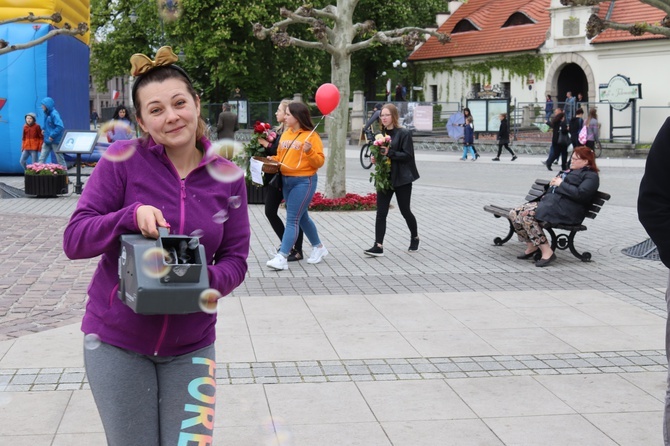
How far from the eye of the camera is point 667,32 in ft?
38.2

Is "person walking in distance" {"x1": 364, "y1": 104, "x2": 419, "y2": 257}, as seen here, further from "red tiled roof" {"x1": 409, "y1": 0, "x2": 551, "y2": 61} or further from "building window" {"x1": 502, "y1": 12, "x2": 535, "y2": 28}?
"building window" {"x1": 502, "y1": 12, "x2": 535, "y2": 28}

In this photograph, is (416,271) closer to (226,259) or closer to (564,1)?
(564,1)

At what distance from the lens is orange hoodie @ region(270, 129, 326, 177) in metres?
10.4

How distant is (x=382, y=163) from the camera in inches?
456

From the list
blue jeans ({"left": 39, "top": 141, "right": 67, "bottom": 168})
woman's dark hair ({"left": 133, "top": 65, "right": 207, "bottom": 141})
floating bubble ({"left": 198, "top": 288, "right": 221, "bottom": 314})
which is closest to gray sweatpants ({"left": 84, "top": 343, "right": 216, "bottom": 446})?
floating bubble ({"left": 198, "top": 288, "right": 221, "bottom": 314})

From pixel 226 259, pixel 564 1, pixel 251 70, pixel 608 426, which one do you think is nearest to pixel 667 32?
pixel 564 1

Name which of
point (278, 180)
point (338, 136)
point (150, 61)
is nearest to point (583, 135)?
point (338, 136)

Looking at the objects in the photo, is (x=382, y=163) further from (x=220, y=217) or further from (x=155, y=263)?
(x=155, y=263)

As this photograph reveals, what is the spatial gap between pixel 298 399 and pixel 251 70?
4348 cm

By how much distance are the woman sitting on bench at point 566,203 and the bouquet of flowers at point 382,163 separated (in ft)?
5.39

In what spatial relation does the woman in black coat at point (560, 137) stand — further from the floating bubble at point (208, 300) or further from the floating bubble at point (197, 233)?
the floating bubble at point (208, 300)

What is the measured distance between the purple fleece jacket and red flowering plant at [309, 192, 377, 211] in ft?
43.6

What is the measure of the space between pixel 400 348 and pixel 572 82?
42.4m

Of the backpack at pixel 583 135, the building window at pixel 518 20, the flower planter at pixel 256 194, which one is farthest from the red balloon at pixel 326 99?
the building window at pixel 518 20
